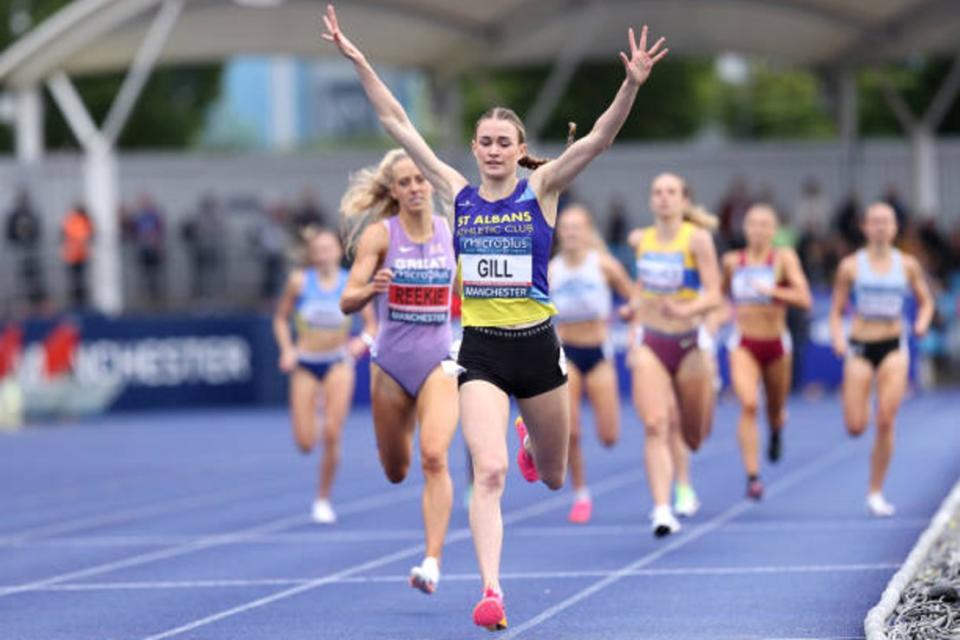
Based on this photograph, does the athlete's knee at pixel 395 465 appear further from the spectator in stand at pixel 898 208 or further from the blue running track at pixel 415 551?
the spectator in stand at pixel 898 208

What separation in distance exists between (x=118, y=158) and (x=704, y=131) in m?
38.2

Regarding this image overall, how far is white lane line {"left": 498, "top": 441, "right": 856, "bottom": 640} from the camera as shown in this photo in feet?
34.1

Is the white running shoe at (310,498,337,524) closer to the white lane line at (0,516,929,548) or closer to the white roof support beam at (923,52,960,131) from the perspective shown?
the white lane line at (0,516,929,548)

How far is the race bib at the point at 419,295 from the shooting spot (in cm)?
1136

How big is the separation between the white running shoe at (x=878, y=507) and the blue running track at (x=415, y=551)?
102 millimetres

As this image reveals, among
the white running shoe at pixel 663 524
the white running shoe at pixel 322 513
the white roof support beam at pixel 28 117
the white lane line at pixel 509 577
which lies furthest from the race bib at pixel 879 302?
the white roof support beam at pixel 28 117

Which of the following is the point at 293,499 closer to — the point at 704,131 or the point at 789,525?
the point at 789,525

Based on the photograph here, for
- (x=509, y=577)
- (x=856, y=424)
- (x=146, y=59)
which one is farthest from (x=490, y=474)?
(x=146, y=59)

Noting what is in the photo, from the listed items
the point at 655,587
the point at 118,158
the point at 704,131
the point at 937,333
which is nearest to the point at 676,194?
the point at 655,587

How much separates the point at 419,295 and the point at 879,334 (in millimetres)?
4973

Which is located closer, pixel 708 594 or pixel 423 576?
pixel 423 576

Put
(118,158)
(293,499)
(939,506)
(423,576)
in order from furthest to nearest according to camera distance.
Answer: (118,158), (293,499), (939,506), (423,576)

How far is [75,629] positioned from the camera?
10438 mm

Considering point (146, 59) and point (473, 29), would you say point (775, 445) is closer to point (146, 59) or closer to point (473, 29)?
point (146, 59)
